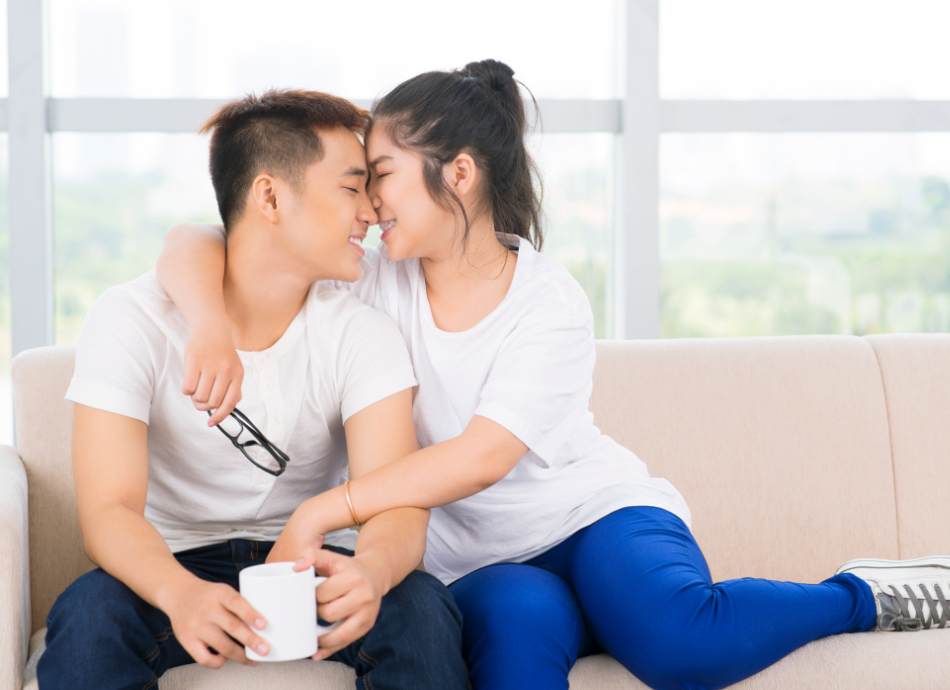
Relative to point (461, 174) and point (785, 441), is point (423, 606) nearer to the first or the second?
point (461, 174)

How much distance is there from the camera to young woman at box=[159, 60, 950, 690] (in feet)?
5.00

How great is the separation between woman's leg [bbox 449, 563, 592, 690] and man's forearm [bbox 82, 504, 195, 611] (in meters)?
0.40

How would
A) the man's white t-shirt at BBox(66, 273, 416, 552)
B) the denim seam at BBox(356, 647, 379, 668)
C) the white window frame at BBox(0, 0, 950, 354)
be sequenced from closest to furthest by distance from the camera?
the denim seam at BBox(356, 647, 379, 668)
the man's white t-shirt at BBox(66, 273, 416, 552)
the white window frame at BBox(0, 0, 950, 354)

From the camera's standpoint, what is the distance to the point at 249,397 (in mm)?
1688

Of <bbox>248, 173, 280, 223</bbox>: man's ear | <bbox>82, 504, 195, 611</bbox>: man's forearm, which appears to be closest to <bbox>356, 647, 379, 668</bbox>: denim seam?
<bbox>82, 504, 195, 611</bbox>: man's forearm

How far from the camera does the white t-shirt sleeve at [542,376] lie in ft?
5.37

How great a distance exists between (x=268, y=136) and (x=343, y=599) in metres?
0.76

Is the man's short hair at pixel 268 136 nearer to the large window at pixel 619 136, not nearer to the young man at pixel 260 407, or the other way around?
the young man at pixel 260 407

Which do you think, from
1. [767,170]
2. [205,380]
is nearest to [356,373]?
[205,380]

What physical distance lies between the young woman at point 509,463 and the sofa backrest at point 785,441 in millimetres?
273

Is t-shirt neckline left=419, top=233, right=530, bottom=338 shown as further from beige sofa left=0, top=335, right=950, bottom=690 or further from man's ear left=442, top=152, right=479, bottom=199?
beige sofa left=0, top=335, right=950, bottom=690

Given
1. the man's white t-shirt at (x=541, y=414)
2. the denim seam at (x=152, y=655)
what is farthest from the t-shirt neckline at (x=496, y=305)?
the denim seam at (x=152, y=655)

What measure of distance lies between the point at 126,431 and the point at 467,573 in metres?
0.58

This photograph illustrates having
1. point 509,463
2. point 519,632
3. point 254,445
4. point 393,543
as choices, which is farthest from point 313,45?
point 519,632
